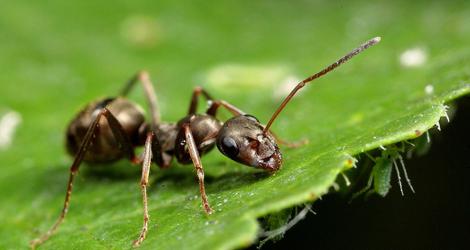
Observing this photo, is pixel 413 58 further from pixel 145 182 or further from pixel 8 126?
pixel 8 126

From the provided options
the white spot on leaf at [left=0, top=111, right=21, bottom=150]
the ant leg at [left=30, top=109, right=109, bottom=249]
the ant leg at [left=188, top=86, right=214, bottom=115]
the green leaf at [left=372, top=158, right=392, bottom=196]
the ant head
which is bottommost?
the green leaf at [left=372, top=158, right=392, bottom=196]

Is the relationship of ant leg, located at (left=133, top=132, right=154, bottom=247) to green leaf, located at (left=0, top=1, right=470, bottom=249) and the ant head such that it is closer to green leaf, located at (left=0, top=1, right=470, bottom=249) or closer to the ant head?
green leaf, located at (left=0, top=1, right=470, bottom=249)

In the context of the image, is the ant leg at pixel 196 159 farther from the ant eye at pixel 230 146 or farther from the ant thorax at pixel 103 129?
the ant thorax at pixel 103 129

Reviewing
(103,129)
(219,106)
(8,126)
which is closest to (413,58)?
(219,106)

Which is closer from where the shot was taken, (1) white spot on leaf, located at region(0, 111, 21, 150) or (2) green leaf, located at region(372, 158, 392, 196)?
(2) green leaf, located at region(372, 158, 392, 196)

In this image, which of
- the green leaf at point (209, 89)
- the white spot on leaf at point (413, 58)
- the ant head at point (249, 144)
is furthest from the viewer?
the white spot on leaf at point (413, 58)

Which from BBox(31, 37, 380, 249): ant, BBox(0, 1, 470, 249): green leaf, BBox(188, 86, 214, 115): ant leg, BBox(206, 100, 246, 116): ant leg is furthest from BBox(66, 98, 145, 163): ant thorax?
BBox(206, 100, 246, 116): ant leg

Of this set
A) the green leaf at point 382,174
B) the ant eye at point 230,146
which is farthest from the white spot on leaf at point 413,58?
the ant eye at point 230,146

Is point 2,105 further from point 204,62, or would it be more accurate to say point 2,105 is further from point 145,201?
point 145,201
